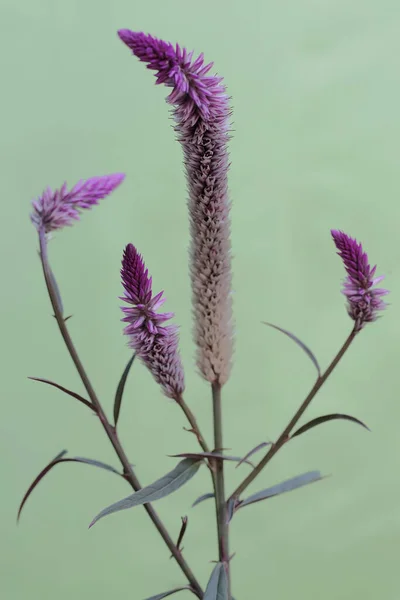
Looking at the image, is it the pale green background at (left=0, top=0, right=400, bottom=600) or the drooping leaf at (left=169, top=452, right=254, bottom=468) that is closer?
the drooping leaf at (left=169, top=452, right=254, bottom=468)

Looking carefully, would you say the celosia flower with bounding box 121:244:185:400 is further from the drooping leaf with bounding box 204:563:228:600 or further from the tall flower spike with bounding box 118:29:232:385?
the drooping leaf with bounding box 204:563:228:600

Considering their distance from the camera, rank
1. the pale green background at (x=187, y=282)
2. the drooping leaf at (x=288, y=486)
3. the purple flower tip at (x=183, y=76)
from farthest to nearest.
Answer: the pale green background at (x=187, y=282) < the drooping leaf at (x=288, y=486) < the purple flower tip at (x=183, y=76)

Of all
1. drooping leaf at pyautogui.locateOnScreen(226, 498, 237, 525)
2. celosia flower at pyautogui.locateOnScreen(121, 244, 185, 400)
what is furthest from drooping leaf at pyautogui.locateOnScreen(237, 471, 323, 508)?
celosia flower at pyautogui.locateOnScreen(121, 244, 185, 400)

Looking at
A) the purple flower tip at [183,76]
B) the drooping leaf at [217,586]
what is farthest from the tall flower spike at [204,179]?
the drooping leaf at [217,586]

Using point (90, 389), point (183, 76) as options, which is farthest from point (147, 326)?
point (183, 76)

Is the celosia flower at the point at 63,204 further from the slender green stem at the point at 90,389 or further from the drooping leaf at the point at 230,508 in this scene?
the drooping leaf at the point at 230,508

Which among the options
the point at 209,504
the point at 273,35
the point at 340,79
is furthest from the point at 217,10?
the point at 209,504

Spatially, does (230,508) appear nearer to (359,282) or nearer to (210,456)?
(210,456)

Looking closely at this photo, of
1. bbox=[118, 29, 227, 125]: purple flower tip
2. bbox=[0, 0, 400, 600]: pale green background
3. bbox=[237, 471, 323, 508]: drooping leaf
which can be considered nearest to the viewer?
bbox=[118, 29, 227, 125]: purple flower tip
